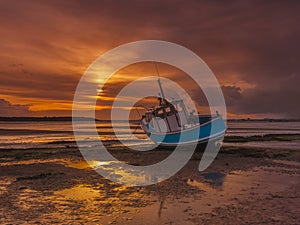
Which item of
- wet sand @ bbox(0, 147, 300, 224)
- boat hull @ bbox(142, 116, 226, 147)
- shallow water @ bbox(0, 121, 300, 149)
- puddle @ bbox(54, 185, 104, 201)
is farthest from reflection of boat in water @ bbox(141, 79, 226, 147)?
puddle @ bbox(54, 185, 104, 201)

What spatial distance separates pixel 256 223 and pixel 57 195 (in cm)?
810

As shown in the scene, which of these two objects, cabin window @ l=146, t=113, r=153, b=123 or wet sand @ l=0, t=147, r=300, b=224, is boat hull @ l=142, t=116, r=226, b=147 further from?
wet sand @ l=0, t=147, r=300, b=224

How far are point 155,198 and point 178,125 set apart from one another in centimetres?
2197

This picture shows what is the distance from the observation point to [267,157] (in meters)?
26.8

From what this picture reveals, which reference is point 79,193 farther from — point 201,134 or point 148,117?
point 148,117

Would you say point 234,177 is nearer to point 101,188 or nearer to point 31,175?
point 101,188

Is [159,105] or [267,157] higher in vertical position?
[159,105]

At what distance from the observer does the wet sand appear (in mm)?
9742

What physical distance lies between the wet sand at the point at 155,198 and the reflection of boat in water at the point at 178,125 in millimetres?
10247

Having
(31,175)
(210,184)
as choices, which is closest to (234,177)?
(210,184)

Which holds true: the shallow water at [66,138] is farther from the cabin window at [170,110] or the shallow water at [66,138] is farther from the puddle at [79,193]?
the puddle at [79,193]

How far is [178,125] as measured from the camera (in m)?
34.0

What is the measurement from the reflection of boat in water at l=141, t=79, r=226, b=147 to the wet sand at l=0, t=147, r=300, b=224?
10247mm

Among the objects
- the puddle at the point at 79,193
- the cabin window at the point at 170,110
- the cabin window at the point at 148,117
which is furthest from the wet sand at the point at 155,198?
the cabin window at the point at 148,117
